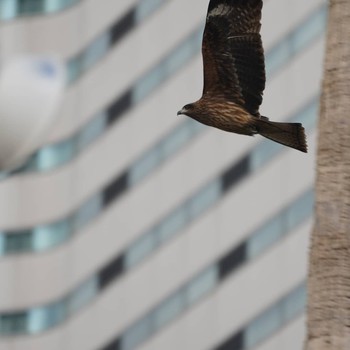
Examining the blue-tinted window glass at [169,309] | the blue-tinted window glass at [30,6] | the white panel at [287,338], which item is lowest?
the white panel at [287,338]

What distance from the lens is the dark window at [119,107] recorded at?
49906 millimetres

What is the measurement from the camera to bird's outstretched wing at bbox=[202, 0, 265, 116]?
1041 cm

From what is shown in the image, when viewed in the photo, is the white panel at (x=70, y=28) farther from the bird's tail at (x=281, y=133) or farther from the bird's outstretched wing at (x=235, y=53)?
the bird's tail at (x=281, y=133)

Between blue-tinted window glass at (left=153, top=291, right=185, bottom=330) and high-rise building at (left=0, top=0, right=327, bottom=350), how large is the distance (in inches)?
1.4

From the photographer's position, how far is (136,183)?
49.1 m

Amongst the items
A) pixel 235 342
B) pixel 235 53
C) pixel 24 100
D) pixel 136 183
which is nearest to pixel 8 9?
pixel 136 183

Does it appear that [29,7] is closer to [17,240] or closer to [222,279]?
[17,240]

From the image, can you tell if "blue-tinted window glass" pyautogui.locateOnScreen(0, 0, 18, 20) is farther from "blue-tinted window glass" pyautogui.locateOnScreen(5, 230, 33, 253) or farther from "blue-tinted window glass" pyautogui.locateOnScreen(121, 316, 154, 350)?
"blue-tinted window glass" pyautogui.locateOnScreen(121, 316, 154, 350)

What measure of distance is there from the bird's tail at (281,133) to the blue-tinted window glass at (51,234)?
39535 mm

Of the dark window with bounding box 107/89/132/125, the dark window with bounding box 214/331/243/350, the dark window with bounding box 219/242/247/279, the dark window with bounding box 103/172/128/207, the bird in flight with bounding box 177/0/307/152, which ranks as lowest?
the bird in flight with bounding box 177/0/307/152

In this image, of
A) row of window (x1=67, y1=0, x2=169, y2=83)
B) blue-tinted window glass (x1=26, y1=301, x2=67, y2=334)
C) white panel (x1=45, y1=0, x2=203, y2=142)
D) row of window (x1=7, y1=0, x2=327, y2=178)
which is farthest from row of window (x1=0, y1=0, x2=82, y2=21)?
blue-tinted window glass (x1=26, y1=301, x2=67, y2=334)

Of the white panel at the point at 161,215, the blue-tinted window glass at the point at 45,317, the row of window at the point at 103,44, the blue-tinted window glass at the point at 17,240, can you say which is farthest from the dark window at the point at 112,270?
the row of window at the point at 103,44

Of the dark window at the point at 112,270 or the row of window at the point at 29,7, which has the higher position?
the row of window at the point at 29,7

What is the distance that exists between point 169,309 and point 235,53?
124ft
